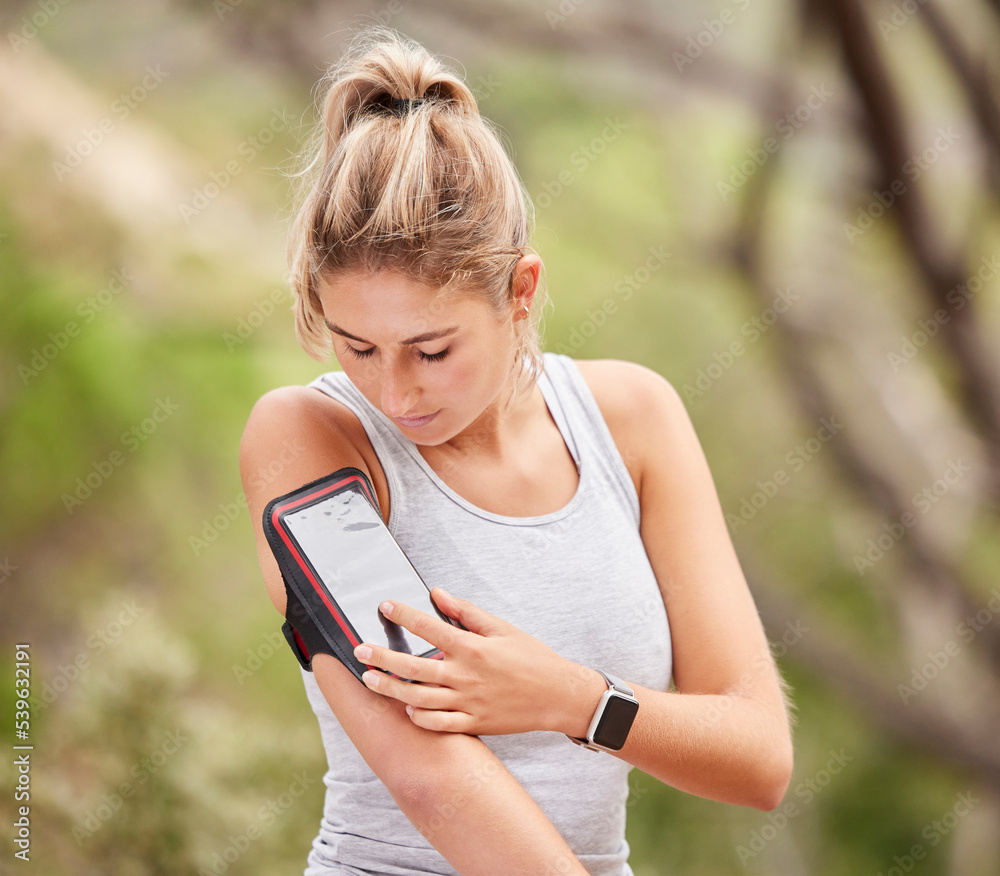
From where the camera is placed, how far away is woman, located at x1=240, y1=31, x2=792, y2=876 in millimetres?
955

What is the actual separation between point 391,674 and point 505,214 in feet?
1.78

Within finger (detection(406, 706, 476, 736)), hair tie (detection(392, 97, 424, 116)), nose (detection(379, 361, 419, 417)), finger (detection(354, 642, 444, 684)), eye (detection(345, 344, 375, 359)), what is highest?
hair tie (detection(392, 97, 424, 116))

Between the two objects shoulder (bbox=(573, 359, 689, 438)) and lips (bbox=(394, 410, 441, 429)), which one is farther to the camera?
shoulder (bbox=(573, 359, 689, 438))

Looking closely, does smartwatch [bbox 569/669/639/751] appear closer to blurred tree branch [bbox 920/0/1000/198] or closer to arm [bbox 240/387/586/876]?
arm [bbox 240/387/586/876]

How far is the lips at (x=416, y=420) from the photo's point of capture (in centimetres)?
108

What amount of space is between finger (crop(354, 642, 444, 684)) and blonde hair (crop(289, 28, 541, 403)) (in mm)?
390

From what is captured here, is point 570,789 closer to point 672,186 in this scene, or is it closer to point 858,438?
point 858,438

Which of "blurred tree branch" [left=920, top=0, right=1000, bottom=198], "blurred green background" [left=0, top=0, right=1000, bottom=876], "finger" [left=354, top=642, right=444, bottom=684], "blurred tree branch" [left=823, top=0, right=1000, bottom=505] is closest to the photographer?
"finger" [left=354, top=642, right=444, bottom=684]

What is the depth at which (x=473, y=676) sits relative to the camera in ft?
3.09

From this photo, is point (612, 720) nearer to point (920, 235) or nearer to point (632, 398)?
point (632, 398)

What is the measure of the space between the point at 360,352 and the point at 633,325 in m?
3.28

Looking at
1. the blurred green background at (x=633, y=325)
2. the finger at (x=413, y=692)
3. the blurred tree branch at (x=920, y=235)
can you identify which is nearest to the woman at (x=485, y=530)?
the finger at (x=413, y=692)

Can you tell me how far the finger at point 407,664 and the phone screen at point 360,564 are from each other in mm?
25

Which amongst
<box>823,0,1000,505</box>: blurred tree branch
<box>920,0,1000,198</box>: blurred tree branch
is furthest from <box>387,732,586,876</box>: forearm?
<box>920,0,1000,198</box>: blurred tree branch
